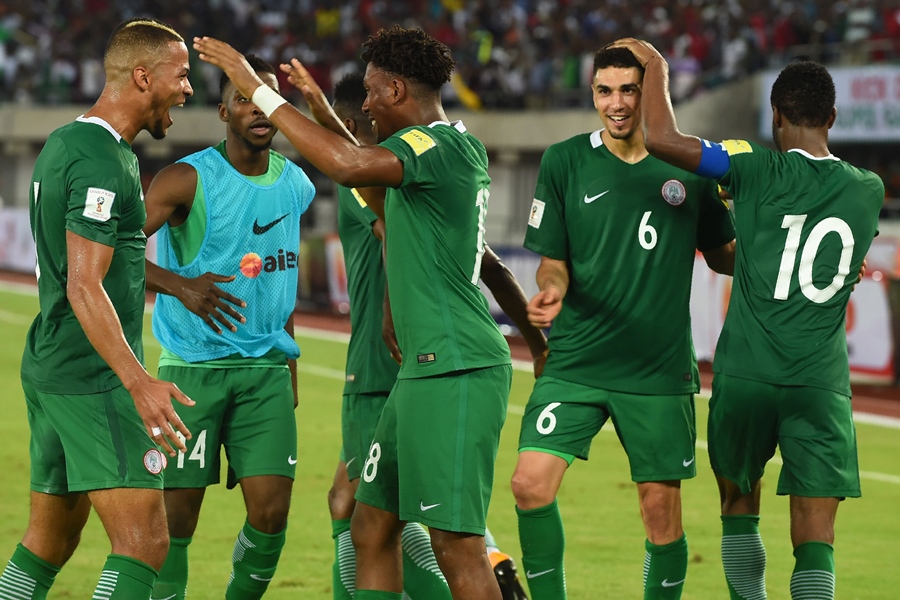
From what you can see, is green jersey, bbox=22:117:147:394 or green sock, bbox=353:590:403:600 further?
green sock, bbox=353:590:403:600

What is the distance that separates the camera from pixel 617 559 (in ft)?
25.2

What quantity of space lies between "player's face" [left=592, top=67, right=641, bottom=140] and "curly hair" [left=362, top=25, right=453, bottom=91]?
3.27ft

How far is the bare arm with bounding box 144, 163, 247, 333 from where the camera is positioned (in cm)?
559

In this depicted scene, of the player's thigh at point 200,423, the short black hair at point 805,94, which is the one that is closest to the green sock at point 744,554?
the short black hair at point 805,94

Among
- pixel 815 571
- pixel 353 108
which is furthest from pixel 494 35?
pixel 815 571

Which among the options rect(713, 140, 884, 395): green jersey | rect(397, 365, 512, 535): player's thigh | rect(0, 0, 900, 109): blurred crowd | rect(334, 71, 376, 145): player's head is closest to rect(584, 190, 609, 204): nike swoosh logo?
rect(713, 140, 884, 395): green jersey

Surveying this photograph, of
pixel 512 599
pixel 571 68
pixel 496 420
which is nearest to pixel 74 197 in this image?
pixel 496 420

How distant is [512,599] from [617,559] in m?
1.86

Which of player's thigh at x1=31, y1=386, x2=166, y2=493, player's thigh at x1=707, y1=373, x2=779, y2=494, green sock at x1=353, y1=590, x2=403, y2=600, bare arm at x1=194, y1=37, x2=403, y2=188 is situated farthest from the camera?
player's thigh at x1=707, y1=373, x2=779, y2=494

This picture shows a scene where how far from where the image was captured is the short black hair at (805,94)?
17.7 feet

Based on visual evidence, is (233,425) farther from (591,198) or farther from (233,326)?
(591,198)

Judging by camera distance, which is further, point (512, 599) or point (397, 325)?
point (512, 599)

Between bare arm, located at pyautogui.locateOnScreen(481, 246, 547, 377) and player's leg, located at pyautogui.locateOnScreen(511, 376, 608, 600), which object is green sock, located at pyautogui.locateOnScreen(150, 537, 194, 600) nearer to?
player's leg, located at pyautogui.locateOnScreen(511, 376, 608, 600)

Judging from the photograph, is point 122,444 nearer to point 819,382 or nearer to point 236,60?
point 236,60
